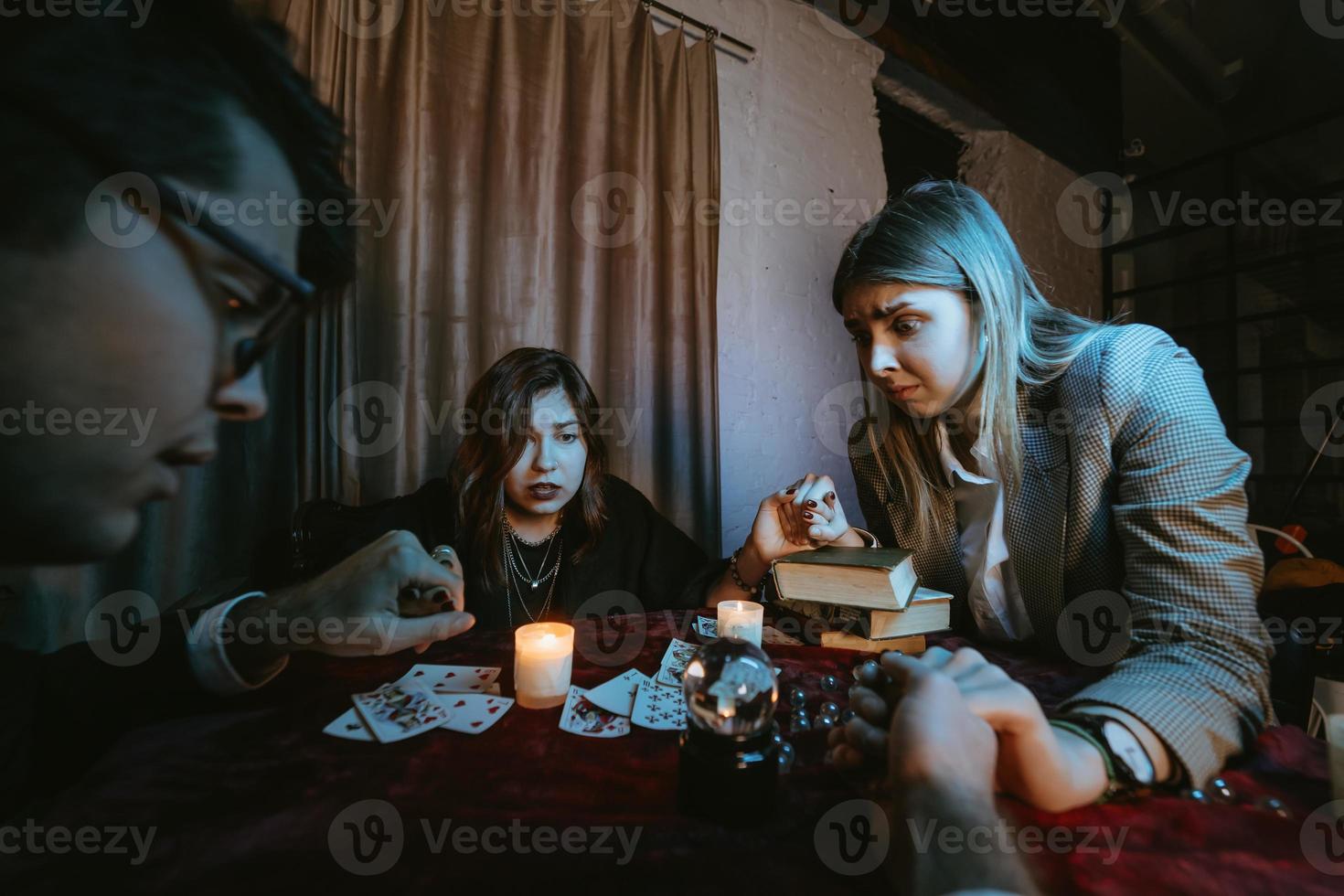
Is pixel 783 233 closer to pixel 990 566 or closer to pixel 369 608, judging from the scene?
pixel 990 566

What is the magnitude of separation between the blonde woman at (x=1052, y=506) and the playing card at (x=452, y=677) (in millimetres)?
561

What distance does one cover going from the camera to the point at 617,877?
18.7 inches

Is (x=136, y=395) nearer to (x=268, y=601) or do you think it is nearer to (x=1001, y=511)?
(x=268, y=601)

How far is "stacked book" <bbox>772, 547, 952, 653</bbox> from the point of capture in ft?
3.29

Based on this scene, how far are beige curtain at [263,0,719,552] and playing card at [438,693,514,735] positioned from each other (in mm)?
1132

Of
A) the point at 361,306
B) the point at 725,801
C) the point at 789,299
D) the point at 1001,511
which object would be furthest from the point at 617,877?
the point at 789,299

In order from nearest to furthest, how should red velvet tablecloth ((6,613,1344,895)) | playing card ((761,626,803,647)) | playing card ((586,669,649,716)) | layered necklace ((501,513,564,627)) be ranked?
1. red velvet tablecloth ((6,613,1344,895))
2. playing card ((586,669,649,716))
3. playing card ((761,626,803,647))
4. layered necklace ((501,513,564,627))

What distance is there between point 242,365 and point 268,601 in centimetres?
51

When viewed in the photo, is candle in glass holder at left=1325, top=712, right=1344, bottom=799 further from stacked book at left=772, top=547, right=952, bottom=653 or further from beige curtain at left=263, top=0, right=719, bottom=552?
beige curtain at left=263, top=0, right=719, bottom=552

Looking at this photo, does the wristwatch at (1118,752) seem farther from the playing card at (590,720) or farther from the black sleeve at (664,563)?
the black sleeve at (664,563)

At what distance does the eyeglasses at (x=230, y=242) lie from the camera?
31cm

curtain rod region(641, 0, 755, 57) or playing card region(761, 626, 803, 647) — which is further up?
curtain rod region(641, 0, 755, 57)

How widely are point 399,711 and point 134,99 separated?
0.72 metres

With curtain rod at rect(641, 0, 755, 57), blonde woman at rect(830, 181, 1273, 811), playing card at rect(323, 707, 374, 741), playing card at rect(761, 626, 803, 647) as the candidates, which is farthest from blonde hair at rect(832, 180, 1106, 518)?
curtain rod at rect(641, 0, 755, 57)
